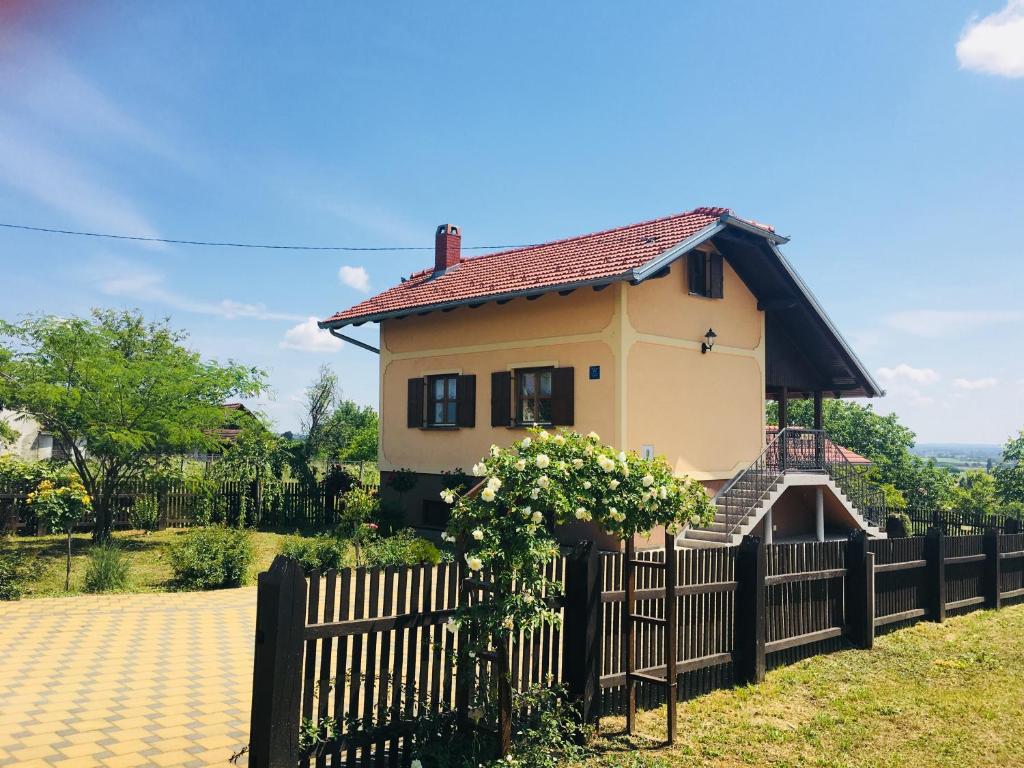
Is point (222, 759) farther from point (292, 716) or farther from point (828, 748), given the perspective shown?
point (828, 748)

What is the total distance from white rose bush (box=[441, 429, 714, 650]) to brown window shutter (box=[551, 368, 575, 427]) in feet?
31.3

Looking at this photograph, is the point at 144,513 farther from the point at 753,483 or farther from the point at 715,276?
the point at 715,276

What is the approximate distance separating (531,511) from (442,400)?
1328 cm

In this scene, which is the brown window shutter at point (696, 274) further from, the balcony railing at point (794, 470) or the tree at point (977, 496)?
the tree at point (977, 496)

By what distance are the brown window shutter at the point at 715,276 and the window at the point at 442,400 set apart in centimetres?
569

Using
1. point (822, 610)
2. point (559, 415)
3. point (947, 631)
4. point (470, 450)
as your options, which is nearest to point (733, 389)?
point (559, 415)

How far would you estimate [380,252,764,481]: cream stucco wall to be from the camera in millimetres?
14961

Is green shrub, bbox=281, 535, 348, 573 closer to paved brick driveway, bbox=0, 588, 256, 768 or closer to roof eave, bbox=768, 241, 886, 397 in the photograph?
paved brick driveway, bbox=0, 588, 256, 768

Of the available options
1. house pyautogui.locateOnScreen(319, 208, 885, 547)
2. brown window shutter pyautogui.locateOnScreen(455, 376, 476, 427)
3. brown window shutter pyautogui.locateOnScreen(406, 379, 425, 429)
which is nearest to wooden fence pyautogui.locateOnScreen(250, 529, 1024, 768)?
house pyautogui.locateOnScreen(319, 208, 885, 547)

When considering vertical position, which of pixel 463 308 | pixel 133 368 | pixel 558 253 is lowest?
pixel 133 368

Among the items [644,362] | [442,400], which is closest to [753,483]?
[644,362]

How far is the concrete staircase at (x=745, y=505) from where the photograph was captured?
47.1ft

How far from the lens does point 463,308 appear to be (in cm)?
1762

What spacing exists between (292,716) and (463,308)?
1356cm
